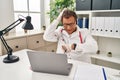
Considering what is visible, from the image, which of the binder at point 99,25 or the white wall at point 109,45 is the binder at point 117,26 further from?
the white wall at point 109,45

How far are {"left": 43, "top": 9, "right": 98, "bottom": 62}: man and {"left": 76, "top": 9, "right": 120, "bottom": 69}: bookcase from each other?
0.67 m

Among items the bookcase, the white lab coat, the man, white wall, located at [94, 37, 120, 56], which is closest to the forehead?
the man

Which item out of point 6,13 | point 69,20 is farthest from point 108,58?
point 6,13

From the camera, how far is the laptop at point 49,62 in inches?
42.6

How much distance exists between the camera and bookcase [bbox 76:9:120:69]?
2.17 m

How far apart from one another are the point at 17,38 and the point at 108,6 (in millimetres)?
1435

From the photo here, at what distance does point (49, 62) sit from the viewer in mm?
1111

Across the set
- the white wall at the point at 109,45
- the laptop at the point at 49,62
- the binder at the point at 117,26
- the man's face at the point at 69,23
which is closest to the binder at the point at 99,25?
the binder at the point at 117,26

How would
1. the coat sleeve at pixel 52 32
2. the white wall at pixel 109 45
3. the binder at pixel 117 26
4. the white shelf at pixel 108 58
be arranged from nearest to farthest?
1. the coat sleeve at pixel 52 32
2. the binder at pixel 117 26
3. the white shelf at pixel 108 58
4. the white wall at pixel 109 45

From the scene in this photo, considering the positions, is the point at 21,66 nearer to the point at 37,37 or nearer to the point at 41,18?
the point at 37,37

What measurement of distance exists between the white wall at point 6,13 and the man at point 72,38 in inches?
34.1

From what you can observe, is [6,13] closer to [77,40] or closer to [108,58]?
[77,40]

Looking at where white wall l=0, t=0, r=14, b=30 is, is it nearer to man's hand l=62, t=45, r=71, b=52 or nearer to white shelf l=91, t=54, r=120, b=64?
man's hand l=62, t=45, r=71, b=52

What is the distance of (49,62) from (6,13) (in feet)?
4.97
